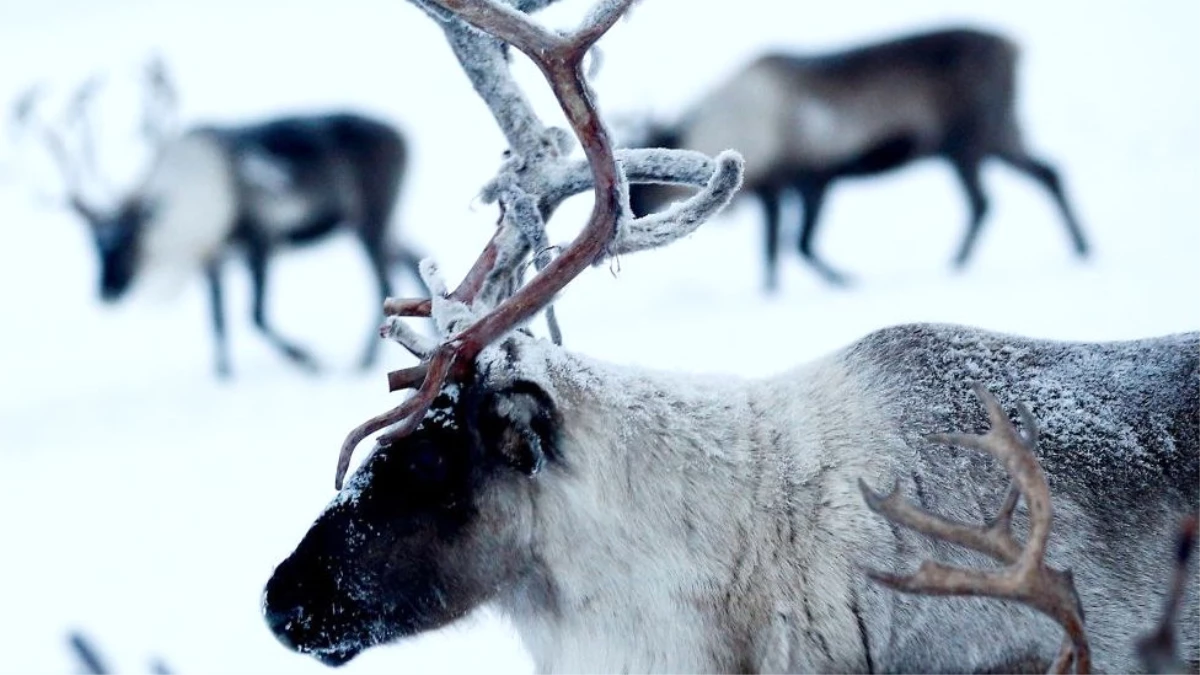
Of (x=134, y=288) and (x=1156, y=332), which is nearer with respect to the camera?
(x=1156, y=332)

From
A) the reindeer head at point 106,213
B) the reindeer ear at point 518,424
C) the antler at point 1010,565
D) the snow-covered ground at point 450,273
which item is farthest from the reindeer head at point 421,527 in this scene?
the reindeer head at point 106,213

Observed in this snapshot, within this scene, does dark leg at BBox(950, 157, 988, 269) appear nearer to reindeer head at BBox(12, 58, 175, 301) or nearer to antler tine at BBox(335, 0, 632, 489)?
reindeer head at BBox(12, 58, 175, 301)

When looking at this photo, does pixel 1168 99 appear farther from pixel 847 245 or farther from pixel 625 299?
pixel 625 299

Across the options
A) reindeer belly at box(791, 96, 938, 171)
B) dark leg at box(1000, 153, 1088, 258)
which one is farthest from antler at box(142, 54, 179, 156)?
dark leg at box(1000, 153, 1088, 258)

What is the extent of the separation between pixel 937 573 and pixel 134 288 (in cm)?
634

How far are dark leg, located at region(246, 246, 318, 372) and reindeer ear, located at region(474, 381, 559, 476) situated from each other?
4702 mm

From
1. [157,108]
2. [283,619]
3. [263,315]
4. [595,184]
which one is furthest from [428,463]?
[157,108]

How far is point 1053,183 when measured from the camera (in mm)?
6438

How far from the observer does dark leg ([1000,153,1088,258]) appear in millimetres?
6193

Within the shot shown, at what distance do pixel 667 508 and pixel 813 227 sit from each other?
5088 mm

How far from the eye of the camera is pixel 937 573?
1.44 metres

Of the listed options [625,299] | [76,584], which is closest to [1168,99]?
[625,299]

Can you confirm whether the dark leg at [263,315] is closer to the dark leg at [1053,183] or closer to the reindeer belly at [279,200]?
the reindeer belly at [279,200]

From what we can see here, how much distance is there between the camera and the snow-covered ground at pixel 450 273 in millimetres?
3723
